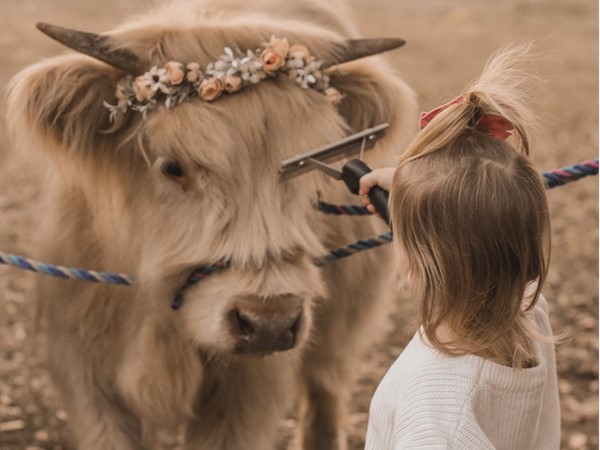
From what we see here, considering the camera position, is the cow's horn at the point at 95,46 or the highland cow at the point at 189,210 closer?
the cow's horn at the point at 95,46

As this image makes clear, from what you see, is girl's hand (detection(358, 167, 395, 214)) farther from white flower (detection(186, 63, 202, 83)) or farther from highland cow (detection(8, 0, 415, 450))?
white flower (detection(186, 63, 202, 83))

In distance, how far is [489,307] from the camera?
173 centimetres

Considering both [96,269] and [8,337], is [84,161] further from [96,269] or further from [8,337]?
[8,337]

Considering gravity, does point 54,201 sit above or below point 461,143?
below

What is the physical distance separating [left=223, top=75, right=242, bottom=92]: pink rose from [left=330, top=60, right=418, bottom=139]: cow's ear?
0.43 metres

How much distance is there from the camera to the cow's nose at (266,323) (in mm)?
2568

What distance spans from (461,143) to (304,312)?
3.42ft

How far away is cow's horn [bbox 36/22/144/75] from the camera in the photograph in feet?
8.61

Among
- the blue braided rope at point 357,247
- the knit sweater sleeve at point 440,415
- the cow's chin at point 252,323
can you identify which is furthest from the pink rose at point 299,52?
the knit sweater sleeve at point 440,415

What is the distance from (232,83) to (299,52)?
9.2 inches

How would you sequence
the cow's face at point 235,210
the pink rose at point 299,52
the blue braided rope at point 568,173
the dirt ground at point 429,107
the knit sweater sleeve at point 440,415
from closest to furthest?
1. the knit sweater sleeve at point 440,415
2. the blue braided rope at point 568,173
3. the cow's face at point 235,210
4. the pink rose at point 299,52
5. the dirt ground at point 429,107

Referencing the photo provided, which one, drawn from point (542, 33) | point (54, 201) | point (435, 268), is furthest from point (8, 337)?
point (542, 33)

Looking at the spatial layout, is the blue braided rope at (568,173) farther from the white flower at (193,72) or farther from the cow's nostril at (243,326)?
the white flower at (193,72)

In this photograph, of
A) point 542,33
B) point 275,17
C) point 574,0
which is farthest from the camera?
point 574,0
